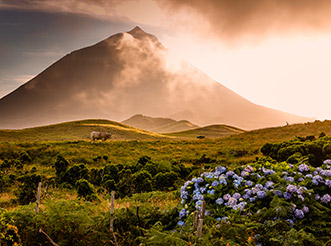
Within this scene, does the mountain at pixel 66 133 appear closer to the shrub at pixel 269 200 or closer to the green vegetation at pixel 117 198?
the green vegetation at pixel 117 198

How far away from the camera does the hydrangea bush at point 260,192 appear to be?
5395 millimetres

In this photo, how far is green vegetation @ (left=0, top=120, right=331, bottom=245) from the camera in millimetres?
4844

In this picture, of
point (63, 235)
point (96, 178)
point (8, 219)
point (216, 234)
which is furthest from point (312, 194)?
point (96, 178)

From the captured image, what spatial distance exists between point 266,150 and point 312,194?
1830 cm

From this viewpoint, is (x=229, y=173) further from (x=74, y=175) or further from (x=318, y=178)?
(x=74, y=175)

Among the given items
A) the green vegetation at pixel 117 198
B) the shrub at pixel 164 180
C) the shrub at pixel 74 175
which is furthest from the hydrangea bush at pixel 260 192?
the shrub at pixel 74 175

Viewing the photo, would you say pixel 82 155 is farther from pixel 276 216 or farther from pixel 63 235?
pixel 276 216

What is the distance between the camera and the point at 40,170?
21.7 m

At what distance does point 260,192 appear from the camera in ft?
18.3

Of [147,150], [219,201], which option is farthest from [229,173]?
[147,150]

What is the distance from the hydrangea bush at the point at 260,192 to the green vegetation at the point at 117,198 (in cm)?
24

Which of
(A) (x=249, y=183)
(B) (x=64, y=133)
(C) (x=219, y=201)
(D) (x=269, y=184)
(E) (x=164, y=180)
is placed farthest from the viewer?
(B) (x=64, y=133)

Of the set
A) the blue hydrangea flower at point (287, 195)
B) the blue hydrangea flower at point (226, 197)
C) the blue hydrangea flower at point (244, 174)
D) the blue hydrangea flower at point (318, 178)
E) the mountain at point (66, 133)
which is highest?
the mountain at point (66, 133)

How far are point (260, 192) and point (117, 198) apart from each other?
9.01 metres
